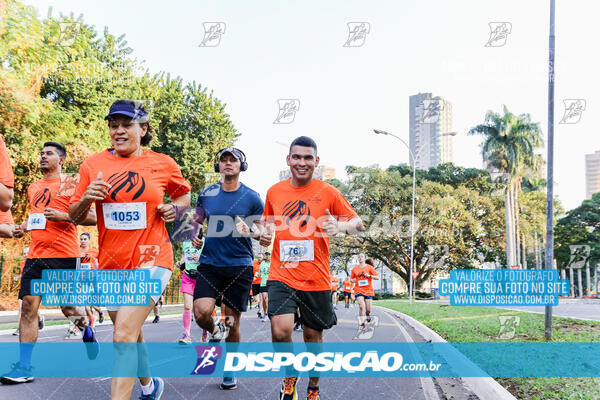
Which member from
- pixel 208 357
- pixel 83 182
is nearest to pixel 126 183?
pixel 83 182

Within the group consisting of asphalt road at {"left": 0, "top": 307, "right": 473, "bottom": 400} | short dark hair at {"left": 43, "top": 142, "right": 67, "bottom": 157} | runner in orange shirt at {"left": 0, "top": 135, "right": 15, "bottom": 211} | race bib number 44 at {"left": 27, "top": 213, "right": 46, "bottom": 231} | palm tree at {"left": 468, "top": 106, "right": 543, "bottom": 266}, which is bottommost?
asphalt road at {"left": 0, "top": 307, "right": 473, "bottom": 400}

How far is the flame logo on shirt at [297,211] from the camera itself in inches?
191

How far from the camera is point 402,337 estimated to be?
460 inches

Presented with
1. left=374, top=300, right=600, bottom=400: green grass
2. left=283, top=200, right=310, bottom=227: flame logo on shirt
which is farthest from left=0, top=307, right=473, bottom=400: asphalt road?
left=283, top=200, right=310, bottom=227: flame logo on shirt

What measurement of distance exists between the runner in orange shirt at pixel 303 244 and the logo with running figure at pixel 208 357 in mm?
2110

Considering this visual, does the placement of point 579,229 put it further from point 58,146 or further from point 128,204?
point 128,204

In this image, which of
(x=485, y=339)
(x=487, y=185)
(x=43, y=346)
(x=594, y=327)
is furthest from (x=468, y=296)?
(x=487, y=185)

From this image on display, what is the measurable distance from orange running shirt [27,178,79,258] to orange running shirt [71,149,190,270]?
192 centimetres

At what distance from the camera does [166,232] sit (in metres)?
4.38

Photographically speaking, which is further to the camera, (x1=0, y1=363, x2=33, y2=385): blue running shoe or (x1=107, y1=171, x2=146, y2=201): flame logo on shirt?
(x1=0, y1=363, x2=33, y2=385): blue running shoe

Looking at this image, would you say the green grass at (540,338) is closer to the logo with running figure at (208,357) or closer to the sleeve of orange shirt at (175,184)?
the logo with running figure at (208,357)

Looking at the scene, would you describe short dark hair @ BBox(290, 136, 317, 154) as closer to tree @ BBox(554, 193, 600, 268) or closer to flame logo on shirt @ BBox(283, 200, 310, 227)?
flame logo on shirt @ BBox(283, 200, 310, 227)

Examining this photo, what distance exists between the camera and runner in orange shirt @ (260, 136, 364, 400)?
4.62 metres

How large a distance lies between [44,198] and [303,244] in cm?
315
